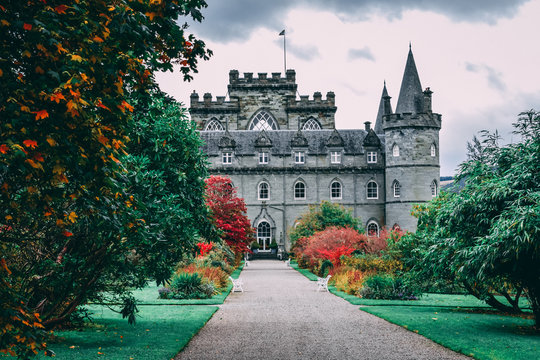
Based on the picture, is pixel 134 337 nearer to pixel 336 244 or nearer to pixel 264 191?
pixel 336 244

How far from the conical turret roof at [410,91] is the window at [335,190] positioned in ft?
27.9

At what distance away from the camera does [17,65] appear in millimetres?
5012

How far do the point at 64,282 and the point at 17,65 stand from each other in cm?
478

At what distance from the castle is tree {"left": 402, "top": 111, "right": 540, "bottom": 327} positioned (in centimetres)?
3228

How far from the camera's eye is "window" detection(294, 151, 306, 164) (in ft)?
160

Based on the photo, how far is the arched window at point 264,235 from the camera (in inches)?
1895

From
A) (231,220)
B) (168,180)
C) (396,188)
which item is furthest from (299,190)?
(168,180)

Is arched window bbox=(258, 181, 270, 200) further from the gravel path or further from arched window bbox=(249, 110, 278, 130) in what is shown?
the gravel path

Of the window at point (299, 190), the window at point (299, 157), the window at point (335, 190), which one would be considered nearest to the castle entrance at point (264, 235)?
the window at point (299, 190)

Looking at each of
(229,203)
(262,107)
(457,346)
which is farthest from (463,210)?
(262,107)

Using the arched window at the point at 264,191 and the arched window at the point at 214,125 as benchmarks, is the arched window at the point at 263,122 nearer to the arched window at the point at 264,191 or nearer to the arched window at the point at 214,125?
the arched window at the point at 214,125

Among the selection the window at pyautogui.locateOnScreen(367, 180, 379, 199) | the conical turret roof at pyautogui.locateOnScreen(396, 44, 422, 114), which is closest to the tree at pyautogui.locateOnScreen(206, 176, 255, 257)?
the window at pyautogui.locateOnScreen(367, 180, 379, 199)

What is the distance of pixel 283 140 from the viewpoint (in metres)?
49.9

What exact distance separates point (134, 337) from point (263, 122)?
4520 centimetres
